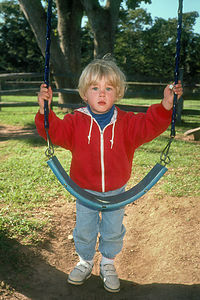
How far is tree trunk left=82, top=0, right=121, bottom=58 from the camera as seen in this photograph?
8.78 m

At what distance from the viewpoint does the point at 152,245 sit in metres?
2.71

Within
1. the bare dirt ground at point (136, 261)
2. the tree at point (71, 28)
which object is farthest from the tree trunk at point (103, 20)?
the bare dirt ground at point (136, 261)

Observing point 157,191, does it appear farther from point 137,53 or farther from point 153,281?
point 137,53

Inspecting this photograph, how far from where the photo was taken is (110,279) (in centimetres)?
224

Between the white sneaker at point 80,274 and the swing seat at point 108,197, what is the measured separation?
2.08ft

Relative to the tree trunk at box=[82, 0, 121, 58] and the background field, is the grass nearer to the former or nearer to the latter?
the background field

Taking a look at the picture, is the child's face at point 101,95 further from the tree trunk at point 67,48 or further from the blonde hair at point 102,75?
the tree trunk at point 67,48

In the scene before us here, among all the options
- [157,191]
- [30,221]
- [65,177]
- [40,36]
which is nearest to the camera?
[65,177]

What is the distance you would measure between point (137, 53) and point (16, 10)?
14636mm

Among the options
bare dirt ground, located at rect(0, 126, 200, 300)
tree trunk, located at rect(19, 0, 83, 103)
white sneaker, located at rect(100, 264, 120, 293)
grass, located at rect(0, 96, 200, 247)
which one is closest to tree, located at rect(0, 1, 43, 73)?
tree trunk, located at rect(19, 0, 83, 103)

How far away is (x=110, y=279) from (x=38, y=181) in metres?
2.15

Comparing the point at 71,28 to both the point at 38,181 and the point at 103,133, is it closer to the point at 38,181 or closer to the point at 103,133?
the point at 38,181

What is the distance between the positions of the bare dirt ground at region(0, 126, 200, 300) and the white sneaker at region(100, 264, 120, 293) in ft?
0.14

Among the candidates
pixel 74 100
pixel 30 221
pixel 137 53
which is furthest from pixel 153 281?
pixel 137 53
